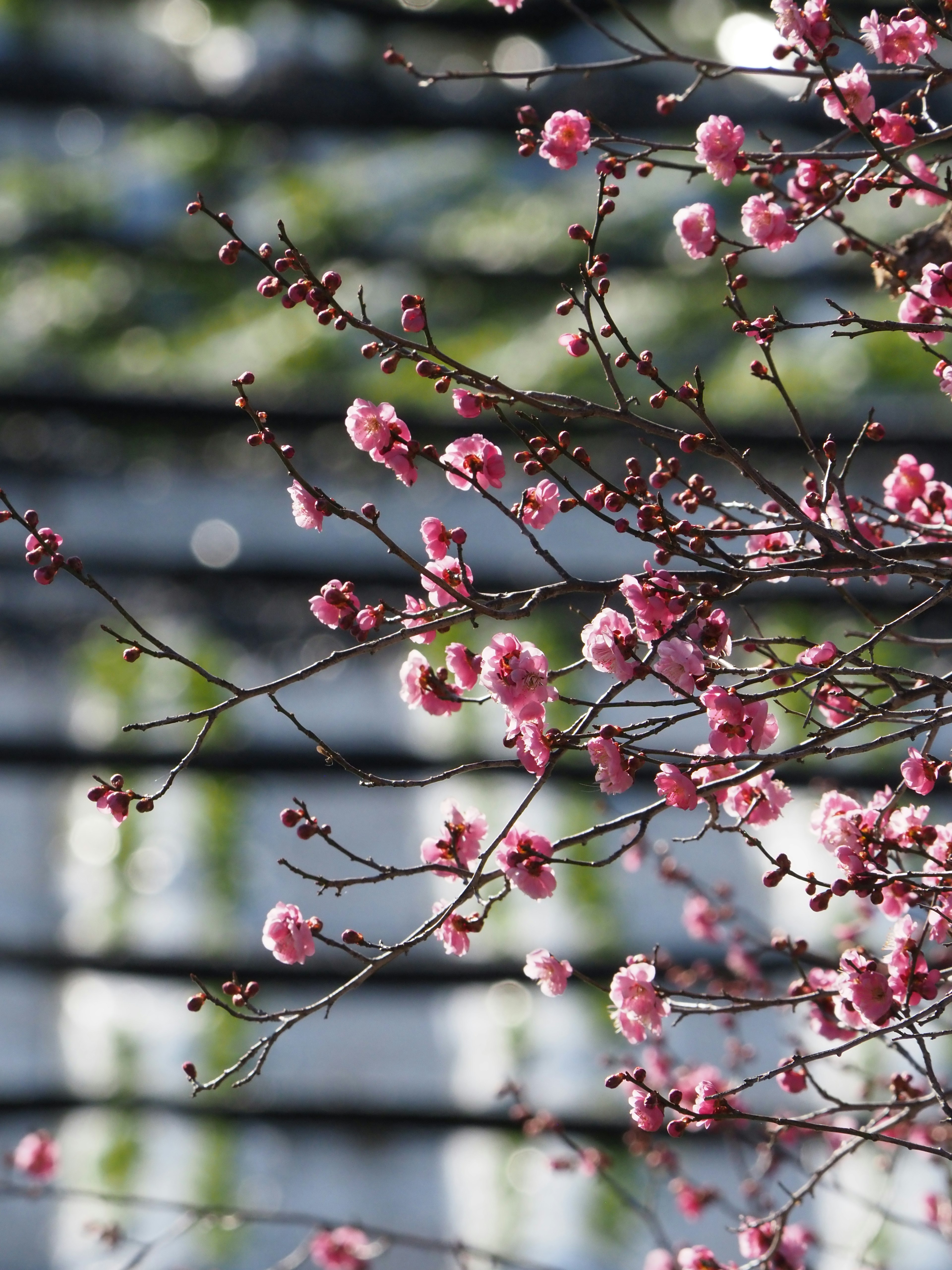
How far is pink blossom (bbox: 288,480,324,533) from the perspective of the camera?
6.38 ft

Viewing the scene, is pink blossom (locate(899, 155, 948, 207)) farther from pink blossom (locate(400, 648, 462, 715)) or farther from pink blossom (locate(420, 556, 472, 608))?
pink blossom (locate(400, 648, 462, 715))

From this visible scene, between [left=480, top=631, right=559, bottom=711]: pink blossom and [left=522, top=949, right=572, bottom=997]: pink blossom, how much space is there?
405mm

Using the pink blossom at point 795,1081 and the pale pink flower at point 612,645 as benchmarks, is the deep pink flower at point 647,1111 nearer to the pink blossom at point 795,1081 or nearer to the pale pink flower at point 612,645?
the pink blossom at point 795,1081

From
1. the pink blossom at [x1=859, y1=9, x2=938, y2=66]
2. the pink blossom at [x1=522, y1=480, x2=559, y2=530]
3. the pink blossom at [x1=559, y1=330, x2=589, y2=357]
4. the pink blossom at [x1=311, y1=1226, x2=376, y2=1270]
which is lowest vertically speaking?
the pink blossom at [x1=311, y1=1226, x2=376, y2=1270]

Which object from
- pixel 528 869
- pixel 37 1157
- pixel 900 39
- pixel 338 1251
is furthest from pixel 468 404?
pixel 37 1157

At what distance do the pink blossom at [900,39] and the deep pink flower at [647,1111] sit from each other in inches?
61.2

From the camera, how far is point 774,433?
242 inches

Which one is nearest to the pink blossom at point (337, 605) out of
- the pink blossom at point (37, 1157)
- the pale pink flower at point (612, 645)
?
the pale pink flower at point (612, 645)

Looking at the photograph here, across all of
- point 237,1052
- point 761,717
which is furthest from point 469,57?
point 761,717

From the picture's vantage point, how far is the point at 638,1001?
6.44 feet

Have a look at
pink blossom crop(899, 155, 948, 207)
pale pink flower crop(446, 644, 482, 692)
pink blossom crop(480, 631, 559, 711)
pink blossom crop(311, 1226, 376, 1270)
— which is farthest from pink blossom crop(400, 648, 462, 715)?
pink blossom crop(311, 1226, 376, 1270)

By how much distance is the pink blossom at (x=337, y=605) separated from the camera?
1973 mm

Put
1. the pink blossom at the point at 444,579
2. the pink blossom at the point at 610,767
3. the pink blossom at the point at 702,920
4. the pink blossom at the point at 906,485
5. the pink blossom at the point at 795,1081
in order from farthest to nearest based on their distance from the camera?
the pink blossom at the point at 702,920 < the pink blossom at the point at 906,485 < the pink blossom at the point at 795,1081 < the pink blossom at the point at 444,579 < the pink blossom at the point at 610,767

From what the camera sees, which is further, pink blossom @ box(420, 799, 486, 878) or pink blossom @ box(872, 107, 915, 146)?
pink blossom @ box(872, 107, 915, 146)
